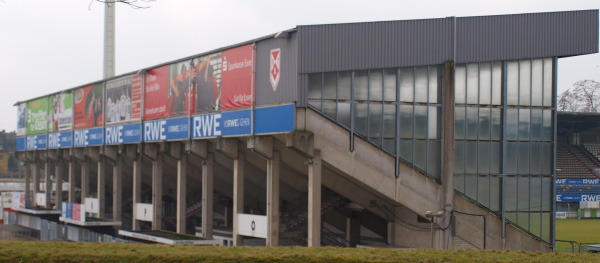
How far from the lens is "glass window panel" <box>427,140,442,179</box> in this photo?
2973cm

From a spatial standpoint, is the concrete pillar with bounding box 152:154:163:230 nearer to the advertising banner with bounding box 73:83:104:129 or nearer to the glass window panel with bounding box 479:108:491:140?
the advertising banner with bounding box 73:83:104:129

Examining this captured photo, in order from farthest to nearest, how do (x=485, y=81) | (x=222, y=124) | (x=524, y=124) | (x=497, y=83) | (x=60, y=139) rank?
(x=60, y=139) → (x=222, y=124) → (x=524, y=124) → (x=497, y=83) → (x=485, y=81)

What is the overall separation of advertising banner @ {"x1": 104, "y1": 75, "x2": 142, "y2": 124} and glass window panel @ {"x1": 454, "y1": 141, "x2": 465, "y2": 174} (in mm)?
17935

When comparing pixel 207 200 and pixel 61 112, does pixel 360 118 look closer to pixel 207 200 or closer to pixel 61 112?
pixel 207 200

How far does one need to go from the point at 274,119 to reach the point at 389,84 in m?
4.80

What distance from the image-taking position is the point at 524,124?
3142 centimetres

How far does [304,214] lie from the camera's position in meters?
32.9

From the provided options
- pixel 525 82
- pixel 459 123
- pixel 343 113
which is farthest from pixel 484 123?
pixel 343 113

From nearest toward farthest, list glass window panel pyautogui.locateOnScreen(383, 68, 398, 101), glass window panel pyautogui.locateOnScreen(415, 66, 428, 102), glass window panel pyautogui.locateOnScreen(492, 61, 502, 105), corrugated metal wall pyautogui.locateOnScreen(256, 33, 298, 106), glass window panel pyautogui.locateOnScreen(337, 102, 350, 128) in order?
corrugated metal wall pyautogui.locateOnScreen(256, 33, 298, 106)
glass window panel pyautogui.locateOnScreen(337, 102, 350, 128)
glass window panel pyautogui.locateOnScreen(383, 68, 398, 101)
glass window panel pyautogui.locateOnScreen(415, 66, 428, 102)
glass window panel pyautogui.locateOnScreen(492, 61, 502, 105)

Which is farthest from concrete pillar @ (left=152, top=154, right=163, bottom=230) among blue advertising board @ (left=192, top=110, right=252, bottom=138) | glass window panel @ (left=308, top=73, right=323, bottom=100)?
glass window panel @ (left=308, top=73, right=323, bottom=100)

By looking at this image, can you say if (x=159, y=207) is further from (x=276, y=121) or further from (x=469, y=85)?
(x=469, y=85)

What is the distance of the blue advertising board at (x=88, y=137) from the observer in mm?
45844

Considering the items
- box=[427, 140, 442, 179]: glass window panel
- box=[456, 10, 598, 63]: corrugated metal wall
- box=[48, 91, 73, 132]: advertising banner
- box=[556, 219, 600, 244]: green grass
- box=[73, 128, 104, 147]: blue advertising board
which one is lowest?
box=[556, 219, 600, 244]: green grass

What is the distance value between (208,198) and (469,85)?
43.6ft
